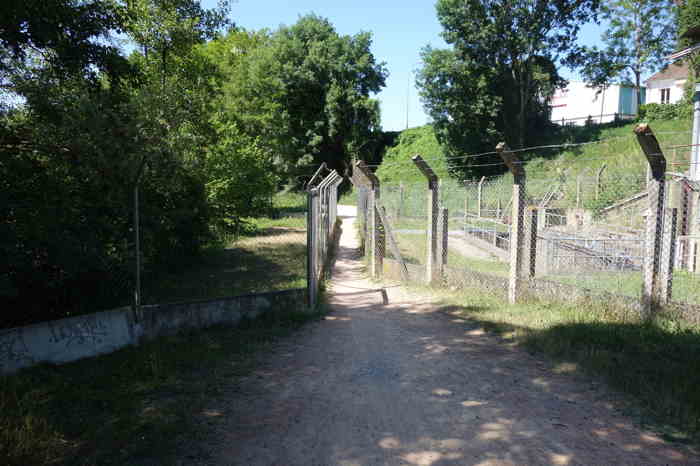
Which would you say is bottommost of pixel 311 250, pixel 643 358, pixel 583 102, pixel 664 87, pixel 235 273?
pixel 643 358

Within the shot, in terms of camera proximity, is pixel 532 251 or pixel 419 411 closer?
pixel 419 411

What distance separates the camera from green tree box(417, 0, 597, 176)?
32.2 metres

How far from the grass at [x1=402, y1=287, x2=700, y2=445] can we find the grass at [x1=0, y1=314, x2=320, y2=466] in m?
3.05

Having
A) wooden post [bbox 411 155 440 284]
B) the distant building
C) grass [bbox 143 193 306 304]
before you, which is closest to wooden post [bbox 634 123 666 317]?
wooden post [bbox 411 155 440 284]

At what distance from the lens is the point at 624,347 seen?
197 inches

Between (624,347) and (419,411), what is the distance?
253cm

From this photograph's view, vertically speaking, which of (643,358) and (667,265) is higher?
(667,265)

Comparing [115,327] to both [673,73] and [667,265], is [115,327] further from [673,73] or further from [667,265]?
[673,73]

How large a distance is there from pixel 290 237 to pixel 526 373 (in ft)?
38.1

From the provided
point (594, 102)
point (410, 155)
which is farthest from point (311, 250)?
point (594, 102)

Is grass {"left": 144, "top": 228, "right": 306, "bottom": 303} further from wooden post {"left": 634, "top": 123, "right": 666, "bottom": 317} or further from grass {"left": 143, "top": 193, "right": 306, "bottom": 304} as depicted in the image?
wooden post {"left": 634, "top": 123, "right": 666, "bottom": 317}

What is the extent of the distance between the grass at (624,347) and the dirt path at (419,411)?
23 cm

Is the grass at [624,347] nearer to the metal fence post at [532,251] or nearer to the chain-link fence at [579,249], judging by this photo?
the chain-link fence at [579,249]

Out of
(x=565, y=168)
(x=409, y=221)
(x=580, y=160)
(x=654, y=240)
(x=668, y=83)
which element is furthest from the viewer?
(x=668, y=83)
